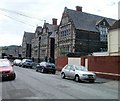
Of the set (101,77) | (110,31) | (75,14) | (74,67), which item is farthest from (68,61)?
(75,14)

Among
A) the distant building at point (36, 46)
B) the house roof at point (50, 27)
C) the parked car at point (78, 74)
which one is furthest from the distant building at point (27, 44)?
the parked car at point (78, 74)

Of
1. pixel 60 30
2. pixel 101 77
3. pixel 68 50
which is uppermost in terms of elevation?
pixel 60 30

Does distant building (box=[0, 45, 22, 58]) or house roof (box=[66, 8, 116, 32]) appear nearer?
house roof (box=[66, 8, 116, 32])

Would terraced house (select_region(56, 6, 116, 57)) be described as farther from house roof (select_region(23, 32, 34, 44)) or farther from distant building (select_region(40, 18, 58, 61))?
house roof (select_region(23, 32, 34, 44))

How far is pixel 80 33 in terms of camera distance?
1848 inches

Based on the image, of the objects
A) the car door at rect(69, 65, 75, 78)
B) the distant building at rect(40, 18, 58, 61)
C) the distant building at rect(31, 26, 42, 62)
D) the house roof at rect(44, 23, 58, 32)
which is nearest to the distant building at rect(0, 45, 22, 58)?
the distant building at rect(31, 26, 42, 62)

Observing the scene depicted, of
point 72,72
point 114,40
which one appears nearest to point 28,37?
point 114,40

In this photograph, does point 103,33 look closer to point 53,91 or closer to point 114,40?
point 114,40

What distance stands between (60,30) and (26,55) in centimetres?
3033

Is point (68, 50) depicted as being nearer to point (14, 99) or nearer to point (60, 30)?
point (60, 30)

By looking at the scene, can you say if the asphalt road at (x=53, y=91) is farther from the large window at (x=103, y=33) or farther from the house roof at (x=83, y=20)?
the large window at (x=103, y=33)

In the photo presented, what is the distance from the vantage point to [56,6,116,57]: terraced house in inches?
1839

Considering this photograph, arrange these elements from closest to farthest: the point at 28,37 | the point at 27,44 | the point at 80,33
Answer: the point at 80,33
the point at 27,44
the point at 28,37

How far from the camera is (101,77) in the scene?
25750 millimetres
